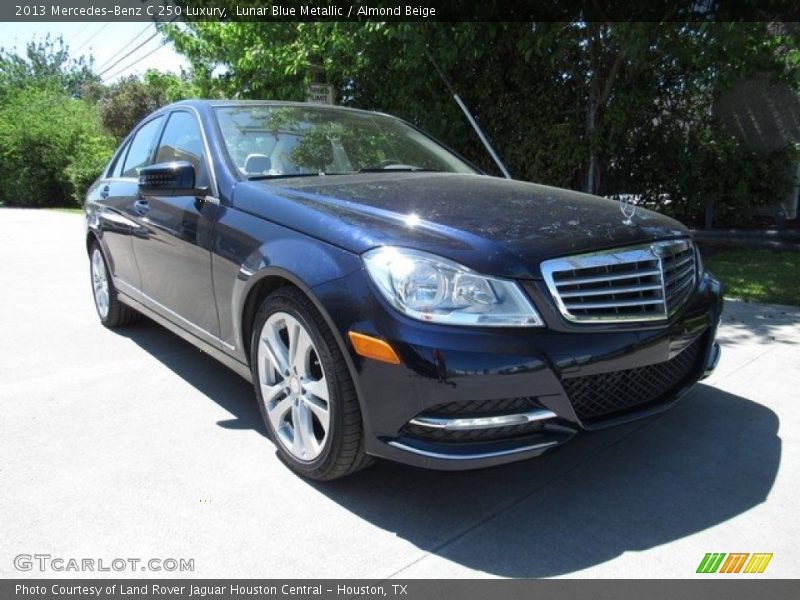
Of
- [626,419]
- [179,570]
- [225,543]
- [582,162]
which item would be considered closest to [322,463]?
[225,543]

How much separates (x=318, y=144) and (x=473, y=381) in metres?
2.07

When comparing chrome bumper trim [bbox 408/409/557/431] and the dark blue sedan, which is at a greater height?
the dark blue sedan

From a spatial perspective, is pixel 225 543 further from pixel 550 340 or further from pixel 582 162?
pixel 582 162

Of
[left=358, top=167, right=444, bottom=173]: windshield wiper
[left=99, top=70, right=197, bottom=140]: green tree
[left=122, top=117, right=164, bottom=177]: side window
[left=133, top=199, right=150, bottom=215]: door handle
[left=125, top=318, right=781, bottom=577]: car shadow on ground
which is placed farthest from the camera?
[left=99, top=70, right=197, bottom=140]: green tree

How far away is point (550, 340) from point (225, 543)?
4.59 feet

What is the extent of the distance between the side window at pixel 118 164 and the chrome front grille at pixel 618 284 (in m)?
3.85

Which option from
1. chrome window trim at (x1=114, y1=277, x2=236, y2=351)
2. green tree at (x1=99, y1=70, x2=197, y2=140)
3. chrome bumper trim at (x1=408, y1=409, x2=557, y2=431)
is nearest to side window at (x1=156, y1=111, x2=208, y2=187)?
chrome window trim at (x1=114, y1=277, x2=236, y2=351)

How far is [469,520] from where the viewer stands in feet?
8.65

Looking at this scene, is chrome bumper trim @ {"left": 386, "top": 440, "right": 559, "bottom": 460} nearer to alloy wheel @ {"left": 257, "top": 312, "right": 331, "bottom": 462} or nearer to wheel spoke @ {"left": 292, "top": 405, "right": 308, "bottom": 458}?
alloy wheel @ {"left": 257, "top": 312, "right": 331, "bottom": 462}

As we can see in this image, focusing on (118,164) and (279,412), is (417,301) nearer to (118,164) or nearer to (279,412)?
(279,412)

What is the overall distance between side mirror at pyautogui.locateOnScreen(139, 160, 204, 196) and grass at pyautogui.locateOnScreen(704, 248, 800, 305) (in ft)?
16.5

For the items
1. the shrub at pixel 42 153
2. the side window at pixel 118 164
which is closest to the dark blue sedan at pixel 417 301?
the side window at pixel 118 164

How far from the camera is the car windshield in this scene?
3.64m

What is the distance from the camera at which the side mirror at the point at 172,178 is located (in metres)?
3.47
